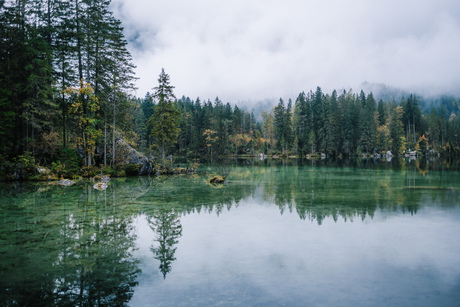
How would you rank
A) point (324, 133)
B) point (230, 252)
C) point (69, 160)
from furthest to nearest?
point (324, 133), point (69, 160), point (230, 252)

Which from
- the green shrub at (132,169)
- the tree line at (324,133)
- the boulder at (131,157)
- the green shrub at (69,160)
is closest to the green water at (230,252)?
the green shrub at (69,160)

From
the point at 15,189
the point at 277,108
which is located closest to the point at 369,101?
the point at 277,108

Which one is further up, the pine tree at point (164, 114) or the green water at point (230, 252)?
the pine tree at point (164, 114)

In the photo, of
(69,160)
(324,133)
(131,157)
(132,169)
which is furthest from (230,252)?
(324,133)

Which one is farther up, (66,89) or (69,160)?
(66,89)

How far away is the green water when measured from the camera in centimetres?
659

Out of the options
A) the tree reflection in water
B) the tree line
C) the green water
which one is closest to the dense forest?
the green water

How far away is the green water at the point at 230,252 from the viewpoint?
659cm

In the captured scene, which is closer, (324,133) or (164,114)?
(164,114)

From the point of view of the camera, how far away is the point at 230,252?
930cm

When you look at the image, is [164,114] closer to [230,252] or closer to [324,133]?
[230,252]

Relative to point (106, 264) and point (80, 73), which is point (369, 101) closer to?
point (80, 73)

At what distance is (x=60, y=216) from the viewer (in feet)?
44.9

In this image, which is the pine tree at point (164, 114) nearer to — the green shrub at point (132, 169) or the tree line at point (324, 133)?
the green shrub at point (132, 169)
